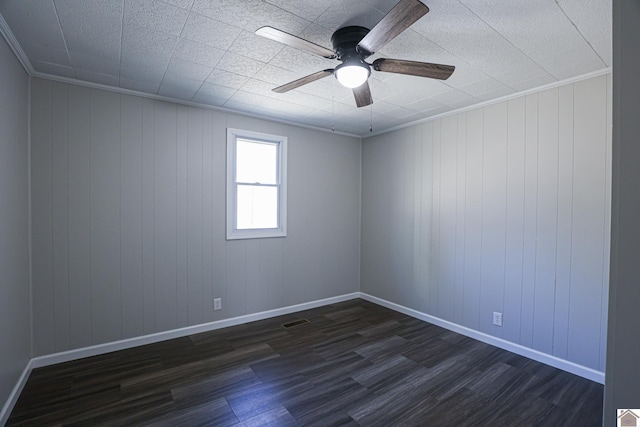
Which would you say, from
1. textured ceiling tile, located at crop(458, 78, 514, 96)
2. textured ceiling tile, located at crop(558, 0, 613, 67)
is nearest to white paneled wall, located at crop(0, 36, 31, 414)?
textured ceiling tile, located at crop(558, 0, 613, 67)

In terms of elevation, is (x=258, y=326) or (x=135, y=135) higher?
(x=135, y=135)

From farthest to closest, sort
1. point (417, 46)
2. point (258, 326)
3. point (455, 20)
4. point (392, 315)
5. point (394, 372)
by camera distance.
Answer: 1. point (392, 315)
2. point (258, 326)
3. point (394, 372)
4. point (417, 46)
5. point (455, 20)

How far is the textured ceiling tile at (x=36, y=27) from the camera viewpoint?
1.69 m

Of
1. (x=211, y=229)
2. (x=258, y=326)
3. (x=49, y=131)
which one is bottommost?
(x=258, y=326)

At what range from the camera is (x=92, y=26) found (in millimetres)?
1878

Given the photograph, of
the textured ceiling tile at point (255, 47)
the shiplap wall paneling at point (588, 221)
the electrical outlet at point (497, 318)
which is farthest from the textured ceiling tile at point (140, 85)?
the electrical outlet at point (497, 318)

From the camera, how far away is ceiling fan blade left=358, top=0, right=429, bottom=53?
1.36m

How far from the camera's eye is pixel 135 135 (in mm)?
2986

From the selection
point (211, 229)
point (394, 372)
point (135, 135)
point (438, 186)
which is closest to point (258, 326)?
point (211, 229)

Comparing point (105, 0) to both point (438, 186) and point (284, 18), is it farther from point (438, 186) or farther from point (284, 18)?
point (438, 186)

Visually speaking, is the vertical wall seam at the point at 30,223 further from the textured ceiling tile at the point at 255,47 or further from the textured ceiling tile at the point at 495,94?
the textured ceiling tile at the point at 495,94

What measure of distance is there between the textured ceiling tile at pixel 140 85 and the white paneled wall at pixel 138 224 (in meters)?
0.16

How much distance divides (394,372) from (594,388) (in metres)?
1.55

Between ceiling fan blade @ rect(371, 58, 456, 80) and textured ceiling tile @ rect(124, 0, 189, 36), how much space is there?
48.5 inches
